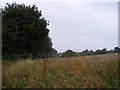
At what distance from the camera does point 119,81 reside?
25.6 feet

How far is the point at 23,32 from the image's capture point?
2145 cm

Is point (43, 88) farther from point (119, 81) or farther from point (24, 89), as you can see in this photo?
point (119, 81)

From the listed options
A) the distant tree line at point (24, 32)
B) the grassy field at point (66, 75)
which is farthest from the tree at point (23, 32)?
the grassy field at point (66, 75)

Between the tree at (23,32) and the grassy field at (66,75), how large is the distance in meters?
9.90

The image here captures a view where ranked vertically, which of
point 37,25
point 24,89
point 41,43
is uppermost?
point 37,25

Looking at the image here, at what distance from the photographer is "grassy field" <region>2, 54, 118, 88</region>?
791 centimetres

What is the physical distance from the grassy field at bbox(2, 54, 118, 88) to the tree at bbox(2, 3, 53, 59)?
990 cm

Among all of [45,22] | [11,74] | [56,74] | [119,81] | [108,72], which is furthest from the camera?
[45,22]

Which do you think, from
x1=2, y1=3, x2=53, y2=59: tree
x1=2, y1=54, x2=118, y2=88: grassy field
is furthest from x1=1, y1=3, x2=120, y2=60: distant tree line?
x1=2, y1=54, x2=118, y2=88: grassy field

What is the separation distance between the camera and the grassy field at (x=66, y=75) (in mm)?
7914

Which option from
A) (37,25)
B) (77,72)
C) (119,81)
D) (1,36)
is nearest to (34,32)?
(37,25)

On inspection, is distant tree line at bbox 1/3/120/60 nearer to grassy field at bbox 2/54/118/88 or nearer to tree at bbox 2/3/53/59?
tree at bbox 2/3/53/59

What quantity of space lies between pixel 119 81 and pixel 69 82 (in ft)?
5.52

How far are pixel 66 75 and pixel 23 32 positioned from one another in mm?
13158
